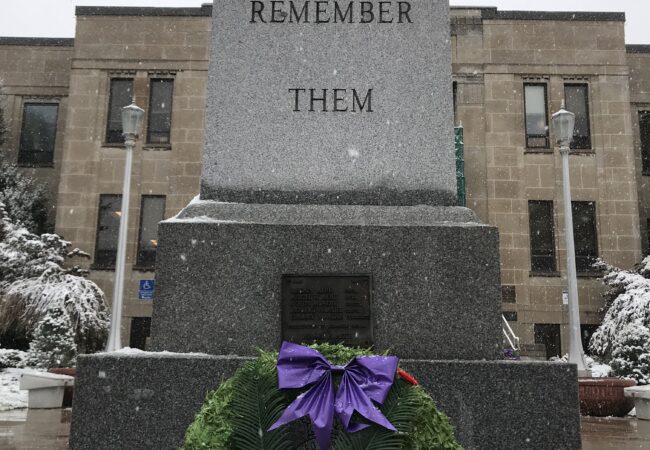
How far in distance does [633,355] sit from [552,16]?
13.8 metres

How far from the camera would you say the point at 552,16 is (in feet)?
79.5

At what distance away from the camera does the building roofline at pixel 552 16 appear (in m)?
24.2

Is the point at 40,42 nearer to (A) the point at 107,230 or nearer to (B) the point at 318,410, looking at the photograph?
(A) the point at 107,230

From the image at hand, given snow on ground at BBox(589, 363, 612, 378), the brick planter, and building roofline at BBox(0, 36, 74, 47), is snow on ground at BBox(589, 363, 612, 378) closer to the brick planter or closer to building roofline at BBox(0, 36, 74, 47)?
the brick planter

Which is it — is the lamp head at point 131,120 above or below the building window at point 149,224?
above

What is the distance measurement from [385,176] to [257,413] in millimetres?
2504

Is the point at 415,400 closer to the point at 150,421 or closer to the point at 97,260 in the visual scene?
the point at 150,421

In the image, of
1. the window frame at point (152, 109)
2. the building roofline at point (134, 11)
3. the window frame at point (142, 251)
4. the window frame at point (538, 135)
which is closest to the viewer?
the window frame at point (142, 251)

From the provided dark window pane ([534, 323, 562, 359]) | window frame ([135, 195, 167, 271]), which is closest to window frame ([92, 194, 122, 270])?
window frame ([135, 195, 167, 271])

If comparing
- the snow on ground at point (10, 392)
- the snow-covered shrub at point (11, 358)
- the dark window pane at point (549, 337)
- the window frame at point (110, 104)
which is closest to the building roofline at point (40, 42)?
the window frame at point (110, 104)

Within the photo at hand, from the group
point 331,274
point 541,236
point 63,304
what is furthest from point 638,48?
point 331,274

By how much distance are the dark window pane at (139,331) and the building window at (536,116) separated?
14.7m

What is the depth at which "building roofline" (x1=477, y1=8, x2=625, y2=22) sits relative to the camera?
2417 centimetres

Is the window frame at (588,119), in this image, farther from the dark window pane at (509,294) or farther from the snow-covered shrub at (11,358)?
the snow-covered shrub at (11,358)
